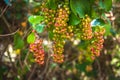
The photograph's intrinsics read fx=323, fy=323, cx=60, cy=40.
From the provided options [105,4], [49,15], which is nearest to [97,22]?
[105,4]

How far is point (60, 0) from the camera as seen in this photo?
1.08m

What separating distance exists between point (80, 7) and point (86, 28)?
0.08m

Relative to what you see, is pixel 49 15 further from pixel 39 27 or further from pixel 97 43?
pixel 97 43

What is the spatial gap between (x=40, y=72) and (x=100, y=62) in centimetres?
52

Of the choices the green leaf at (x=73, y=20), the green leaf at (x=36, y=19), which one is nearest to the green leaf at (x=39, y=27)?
the green leaf at (x=36, y=19)

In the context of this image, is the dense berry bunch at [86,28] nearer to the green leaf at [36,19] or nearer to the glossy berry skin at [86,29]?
the glossy berry skin at [86,29]

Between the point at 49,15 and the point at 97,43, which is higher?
the point at 49,15

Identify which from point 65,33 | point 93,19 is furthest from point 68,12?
point 93,19

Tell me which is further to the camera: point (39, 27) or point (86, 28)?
point (39, 27)

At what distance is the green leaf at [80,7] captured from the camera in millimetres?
1039

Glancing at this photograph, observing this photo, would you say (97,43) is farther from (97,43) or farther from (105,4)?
(105,4)

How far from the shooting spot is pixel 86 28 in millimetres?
1021

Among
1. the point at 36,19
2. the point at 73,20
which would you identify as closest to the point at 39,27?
the point at 36,19

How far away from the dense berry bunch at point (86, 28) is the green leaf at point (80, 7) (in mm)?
19
